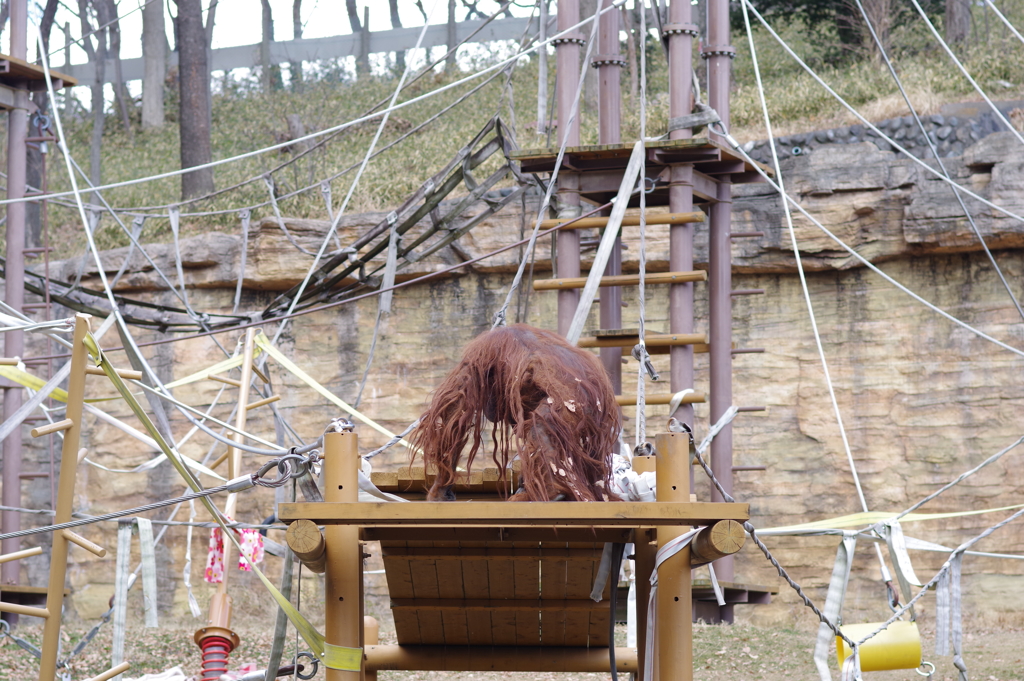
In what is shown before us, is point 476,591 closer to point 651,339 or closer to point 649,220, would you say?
point 651,339

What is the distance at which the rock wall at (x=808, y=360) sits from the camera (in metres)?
8.78

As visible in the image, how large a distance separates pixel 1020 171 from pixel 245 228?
603cm

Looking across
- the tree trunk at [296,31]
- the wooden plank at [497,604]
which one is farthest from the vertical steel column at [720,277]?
the tree trunk at [296,31]

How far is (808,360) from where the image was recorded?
9.33 metres

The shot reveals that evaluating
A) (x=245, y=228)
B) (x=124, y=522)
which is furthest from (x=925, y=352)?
(x=124, y=522)

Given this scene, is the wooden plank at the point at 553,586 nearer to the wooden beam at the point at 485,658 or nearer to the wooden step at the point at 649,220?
the wooden beam at the point at 485,658

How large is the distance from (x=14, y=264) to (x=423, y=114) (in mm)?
10083

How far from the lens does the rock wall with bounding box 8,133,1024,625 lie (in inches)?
346

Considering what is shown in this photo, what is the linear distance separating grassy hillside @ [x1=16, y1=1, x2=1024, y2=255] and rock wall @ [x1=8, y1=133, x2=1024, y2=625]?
160cm

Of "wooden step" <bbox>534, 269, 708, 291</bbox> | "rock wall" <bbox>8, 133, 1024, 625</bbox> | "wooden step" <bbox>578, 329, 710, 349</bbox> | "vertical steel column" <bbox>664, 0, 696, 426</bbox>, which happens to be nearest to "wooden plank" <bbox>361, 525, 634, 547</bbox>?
"wooden step" <bbox>534, 269, 708, 291</bbox>

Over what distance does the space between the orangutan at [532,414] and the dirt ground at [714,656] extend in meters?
3.42

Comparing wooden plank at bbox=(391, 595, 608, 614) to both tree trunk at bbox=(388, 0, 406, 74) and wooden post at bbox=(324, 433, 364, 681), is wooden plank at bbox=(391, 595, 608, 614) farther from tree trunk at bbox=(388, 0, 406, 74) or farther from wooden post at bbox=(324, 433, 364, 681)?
tree trunk at bbox=(388, 0, 406, 74)

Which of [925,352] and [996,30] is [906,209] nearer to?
[925,352]

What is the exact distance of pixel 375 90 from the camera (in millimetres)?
19578
